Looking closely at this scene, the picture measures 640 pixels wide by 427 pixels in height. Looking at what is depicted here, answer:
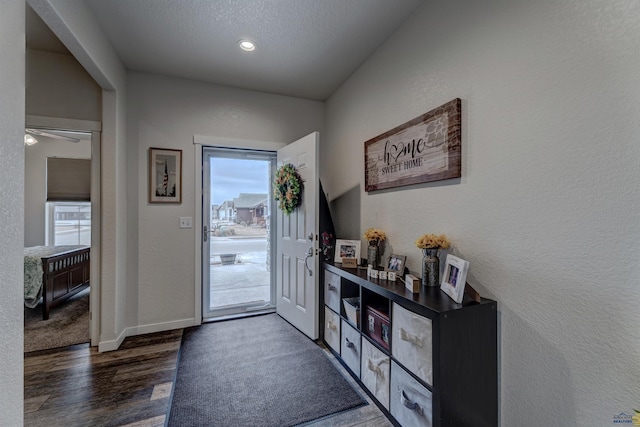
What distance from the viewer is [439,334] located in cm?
132

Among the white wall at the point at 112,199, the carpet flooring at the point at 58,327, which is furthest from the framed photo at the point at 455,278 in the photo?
the carpet flooring at the point at 58,327

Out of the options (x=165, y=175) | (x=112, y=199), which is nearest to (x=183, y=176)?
(x=165, y=175)

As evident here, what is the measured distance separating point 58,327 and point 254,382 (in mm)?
2477

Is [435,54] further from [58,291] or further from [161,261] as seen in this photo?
[58,291]

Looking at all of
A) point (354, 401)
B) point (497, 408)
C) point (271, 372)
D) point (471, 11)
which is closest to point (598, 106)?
point (471, 11)

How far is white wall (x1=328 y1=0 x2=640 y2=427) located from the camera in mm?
1024

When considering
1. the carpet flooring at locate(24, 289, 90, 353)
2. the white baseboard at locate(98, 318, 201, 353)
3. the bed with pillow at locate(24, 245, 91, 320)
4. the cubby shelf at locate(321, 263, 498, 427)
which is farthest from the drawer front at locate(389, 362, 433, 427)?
the bed with pillow at locate(24, 245, 91, 320)

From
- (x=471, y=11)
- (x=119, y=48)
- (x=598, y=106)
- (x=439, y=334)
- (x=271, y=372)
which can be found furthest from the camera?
(x=119, y=48)

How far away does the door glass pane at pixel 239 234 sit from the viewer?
10.6ft

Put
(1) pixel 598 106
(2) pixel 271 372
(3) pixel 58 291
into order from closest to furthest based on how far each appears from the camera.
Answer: (1) pixel 598 106 → (2) pixel 271 372 → (3) pixel 58 291

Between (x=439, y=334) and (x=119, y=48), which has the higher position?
(x=119, y=48)

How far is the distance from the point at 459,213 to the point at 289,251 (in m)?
1.84

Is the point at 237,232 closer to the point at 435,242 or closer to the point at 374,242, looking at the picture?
the point at 374,242

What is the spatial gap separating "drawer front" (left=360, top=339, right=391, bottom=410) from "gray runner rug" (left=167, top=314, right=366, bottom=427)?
12 cm
